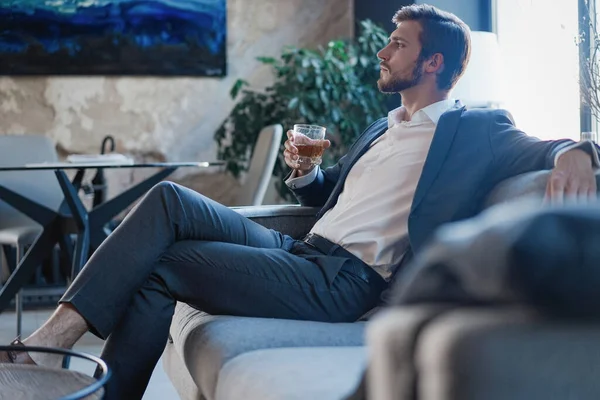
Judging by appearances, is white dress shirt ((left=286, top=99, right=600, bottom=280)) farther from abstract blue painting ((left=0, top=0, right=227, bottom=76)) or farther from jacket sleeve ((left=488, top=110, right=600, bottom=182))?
abstract blue painting ((left=0, top=0, right=227, bottom=76))

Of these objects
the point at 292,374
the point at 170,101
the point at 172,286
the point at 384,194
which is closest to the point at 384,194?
the point at 384,194

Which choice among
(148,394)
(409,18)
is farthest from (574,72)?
(148,394)

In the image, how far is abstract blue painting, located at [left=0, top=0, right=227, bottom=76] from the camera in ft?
16.5

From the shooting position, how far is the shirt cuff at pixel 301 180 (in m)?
2.43

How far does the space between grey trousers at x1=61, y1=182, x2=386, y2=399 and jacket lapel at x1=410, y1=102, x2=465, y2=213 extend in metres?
0.23

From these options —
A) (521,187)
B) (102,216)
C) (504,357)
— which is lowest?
(102,216)

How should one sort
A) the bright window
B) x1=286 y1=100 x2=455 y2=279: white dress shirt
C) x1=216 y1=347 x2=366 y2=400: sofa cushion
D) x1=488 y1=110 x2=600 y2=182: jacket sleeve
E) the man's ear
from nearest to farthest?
1. x1=216 y1=347 x2=366 y2=400: sofa cushion
2. x1=488 y1=110 x2=600 y2=182: jacket sleeve
3. x1=286 y1=100 x2=455 y2=279: white dress shirt
4. the man's ear
5. the bright window

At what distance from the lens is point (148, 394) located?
2.89m

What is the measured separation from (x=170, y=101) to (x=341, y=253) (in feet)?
11.0

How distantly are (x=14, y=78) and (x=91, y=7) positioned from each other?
0.61 meters

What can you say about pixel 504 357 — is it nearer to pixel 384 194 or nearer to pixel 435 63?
pixel 384 194

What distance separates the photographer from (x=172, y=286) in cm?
198

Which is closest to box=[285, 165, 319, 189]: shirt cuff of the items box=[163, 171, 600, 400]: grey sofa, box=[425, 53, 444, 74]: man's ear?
box=[425, 53, 444, 74]: man's ear

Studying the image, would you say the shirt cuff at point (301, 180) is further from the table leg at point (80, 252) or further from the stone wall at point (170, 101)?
the stone wall at point (170, 101)
